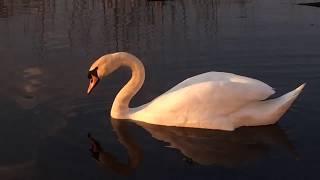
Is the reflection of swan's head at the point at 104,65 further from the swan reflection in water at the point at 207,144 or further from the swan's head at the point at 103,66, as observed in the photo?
the swan reflection in water at the point at 207,144

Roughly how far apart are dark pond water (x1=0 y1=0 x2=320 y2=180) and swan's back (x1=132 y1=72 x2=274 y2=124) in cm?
20

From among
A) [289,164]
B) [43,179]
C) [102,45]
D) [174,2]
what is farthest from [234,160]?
[174,2]

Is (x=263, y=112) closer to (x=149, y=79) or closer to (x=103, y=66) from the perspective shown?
(x=103, y=66)

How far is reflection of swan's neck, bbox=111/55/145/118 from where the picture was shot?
7402 mm

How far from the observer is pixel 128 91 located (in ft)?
24.6

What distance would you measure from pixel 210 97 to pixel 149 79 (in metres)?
1.83

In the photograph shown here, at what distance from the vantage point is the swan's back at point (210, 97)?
680 cm

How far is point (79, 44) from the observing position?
1069cm

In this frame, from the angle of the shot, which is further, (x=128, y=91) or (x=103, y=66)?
(x=128, y=91)

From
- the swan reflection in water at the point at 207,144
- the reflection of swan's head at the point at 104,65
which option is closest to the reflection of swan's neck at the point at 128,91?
the reflection of swan's head at the point at 104,65

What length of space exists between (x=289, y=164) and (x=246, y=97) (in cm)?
111

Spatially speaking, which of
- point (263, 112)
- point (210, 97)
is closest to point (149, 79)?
point (210, 97)

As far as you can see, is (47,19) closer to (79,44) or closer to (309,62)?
(79,44)

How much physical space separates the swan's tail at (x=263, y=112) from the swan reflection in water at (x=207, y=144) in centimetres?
8
